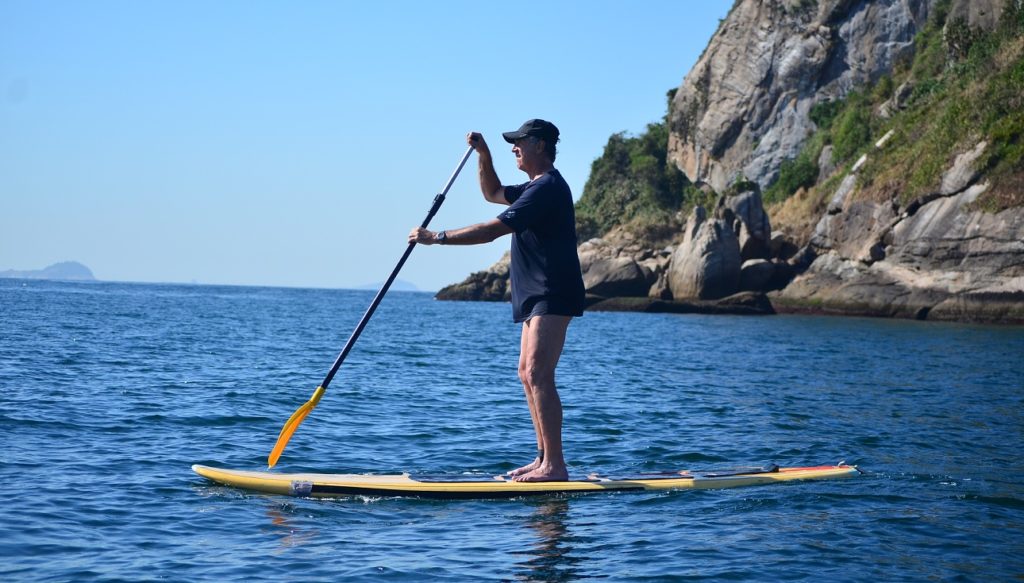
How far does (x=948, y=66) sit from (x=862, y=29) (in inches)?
426

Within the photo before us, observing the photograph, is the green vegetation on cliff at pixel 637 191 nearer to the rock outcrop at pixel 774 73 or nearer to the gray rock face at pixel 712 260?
the rock outcrop at pixel 774 73

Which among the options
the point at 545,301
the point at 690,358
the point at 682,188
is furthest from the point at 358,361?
the point at 682,188

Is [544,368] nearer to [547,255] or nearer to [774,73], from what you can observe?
[547,255]

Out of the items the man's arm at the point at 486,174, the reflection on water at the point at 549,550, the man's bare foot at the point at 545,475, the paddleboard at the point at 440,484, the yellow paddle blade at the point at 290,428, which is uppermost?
the man's arm at the point at 486,174

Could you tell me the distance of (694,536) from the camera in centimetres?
695

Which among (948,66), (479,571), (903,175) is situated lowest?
A: (479,571)

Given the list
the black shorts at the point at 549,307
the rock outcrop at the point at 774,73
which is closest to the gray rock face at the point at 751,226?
the rock outcrop at the point at 774,73

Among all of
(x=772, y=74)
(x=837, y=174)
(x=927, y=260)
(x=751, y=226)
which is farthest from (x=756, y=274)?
(x=772, y=74)

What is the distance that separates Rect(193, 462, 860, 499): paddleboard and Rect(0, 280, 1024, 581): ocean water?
101mm

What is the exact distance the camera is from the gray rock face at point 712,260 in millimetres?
47875

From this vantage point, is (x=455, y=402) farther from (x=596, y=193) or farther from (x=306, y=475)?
(x=596, y=193)

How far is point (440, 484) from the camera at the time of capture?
26.7 ft

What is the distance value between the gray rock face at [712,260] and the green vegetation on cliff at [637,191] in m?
16.5

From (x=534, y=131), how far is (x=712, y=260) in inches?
1614
